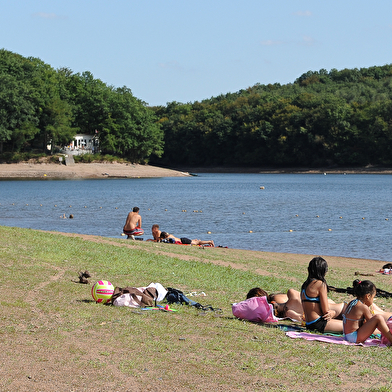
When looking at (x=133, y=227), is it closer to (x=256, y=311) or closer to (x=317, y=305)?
(x=256, y=311)

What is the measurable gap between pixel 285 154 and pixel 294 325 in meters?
124

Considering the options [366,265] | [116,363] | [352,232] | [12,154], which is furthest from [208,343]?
[12,154]

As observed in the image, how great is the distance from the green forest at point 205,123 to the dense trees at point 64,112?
19cm

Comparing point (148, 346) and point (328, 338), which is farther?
point (328, 338)

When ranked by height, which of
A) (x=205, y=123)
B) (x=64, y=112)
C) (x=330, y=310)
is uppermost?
(x=205, y=123)

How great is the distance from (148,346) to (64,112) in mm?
104637

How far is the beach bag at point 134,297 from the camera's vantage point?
9719 millimetres

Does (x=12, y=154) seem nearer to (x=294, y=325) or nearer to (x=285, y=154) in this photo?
(x=285, y=154)

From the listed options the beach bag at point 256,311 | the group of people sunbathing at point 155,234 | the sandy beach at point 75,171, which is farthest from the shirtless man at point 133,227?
the sandy beach at point 75,171

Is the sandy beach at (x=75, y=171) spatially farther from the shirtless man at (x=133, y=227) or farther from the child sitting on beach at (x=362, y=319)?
the child sitting on beach at (x=362, y=319)

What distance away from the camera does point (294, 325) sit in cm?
911

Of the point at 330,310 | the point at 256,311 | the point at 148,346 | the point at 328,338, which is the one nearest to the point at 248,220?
the point at 256,311

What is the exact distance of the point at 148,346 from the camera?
7.45 metres

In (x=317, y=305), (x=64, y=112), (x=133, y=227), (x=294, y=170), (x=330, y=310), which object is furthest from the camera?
(x=294, y=170)
